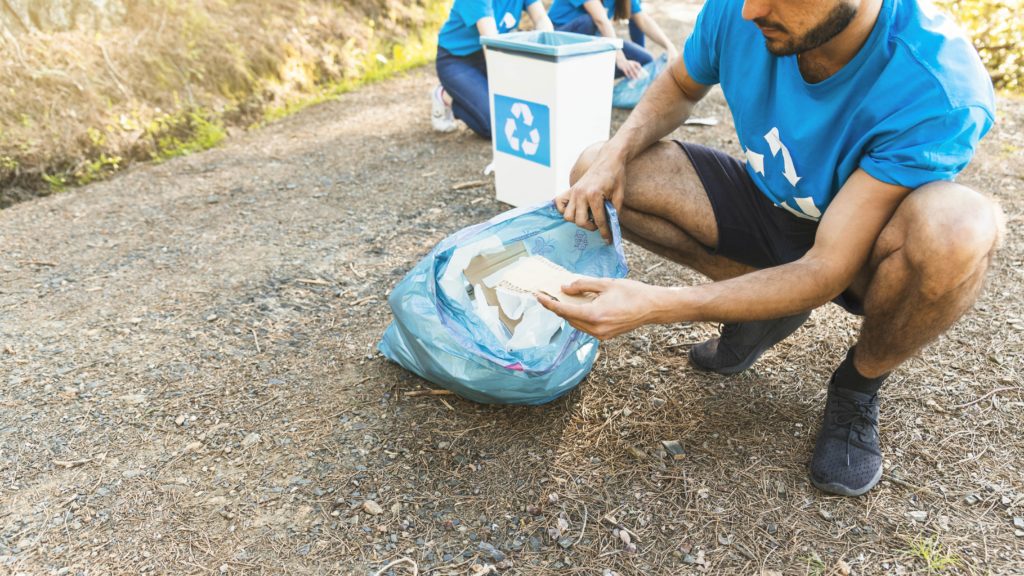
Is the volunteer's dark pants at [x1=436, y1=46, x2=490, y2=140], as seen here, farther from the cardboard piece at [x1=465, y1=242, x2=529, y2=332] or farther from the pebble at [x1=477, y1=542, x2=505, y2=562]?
the pebble at [x1=477, y1=542, x2=505, y2=562]

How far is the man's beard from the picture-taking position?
3.93 feet

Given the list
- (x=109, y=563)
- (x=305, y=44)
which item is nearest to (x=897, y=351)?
(x=109, y=563)

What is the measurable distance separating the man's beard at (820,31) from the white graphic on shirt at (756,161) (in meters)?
0.27

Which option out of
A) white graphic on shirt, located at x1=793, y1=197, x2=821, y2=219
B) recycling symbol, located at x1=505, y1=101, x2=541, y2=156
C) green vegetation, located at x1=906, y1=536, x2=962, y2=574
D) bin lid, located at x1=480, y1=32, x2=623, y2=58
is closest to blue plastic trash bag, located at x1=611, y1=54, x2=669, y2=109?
bin lid, located at x1=480, y1=32, x2=623, y2=58

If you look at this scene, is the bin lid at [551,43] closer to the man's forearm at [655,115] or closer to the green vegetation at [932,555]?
the man's forearm at [655,115]

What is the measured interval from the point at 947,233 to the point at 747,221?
1.58 ft

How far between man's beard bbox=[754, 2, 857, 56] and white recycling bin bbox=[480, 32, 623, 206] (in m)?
1.16

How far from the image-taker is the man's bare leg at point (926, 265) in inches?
46.4

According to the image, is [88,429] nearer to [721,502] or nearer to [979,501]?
[721,502]

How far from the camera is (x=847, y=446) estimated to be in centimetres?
140

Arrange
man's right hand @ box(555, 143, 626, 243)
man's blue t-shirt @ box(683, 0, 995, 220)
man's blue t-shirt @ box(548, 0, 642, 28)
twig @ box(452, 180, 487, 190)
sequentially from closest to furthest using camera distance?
1. man's blue t-shirt @ box(683, 0, 995, 220)
2. man's right hand @ box(555, 143, 626, 243)
3. twig @ box(452, 180, 487, 190)
4. man's blue t-shirt @ box(548, 0, 642, 28)

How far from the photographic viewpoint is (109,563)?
4.16 ft

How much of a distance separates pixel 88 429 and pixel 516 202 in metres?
1.77

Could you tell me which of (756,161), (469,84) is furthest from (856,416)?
(469,84)
